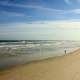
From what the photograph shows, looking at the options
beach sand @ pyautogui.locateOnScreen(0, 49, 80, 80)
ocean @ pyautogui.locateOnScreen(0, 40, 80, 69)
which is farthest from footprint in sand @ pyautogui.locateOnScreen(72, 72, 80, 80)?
ocean @ pyautogui.locateOnScreen(0, 40, 80, 69)

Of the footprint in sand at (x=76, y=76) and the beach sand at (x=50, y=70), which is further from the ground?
the beach sand at (x=50, y=70)

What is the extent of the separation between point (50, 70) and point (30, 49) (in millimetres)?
228

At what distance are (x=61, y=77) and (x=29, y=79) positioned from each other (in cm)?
26

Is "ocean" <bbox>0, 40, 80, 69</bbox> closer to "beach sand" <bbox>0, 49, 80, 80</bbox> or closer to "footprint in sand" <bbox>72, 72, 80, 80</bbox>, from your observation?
"beach sand" <bbox>0, 49, 80, 80</bbox>

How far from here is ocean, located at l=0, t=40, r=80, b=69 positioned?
156 centimetres

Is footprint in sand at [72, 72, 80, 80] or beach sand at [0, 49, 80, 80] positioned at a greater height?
beach sand at [0, 49, 80, 80]

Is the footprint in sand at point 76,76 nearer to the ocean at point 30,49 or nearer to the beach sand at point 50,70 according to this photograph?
the beach sand at point 50,70

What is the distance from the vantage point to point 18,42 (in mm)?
1594

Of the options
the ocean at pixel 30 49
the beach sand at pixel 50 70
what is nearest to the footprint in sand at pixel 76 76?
the beach sand at pixel 50 70

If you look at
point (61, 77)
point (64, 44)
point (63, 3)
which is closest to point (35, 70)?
point (61, 77)

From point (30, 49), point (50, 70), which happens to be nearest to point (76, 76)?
point (50, 70)

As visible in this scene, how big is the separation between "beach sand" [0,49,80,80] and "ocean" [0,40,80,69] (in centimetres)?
4

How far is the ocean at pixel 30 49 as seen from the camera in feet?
5.11

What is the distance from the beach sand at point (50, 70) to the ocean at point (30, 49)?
1.6 inches
